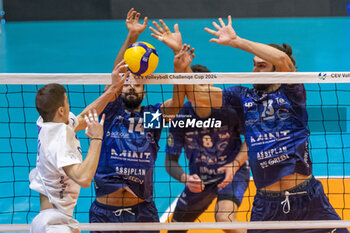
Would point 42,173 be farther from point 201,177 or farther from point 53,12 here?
point 53,12

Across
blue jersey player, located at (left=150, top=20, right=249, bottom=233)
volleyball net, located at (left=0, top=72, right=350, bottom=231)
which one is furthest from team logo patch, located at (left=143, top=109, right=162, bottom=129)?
blue jersey player, located at (left=150, top=20, right=249, bottom=233)

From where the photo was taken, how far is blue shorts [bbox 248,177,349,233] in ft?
15.0

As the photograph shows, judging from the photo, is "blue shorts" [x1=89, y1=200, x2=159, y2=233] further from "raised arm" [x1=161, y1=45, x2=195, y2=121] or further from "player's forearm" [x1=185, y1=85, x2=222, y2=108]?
"player's forearm" [x1=185, y1=85, x2=222, y2=108]

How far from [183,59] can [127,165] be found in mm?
1137

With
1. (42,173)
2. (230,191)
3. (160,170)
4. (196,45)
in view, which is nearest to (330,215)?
(230,191)

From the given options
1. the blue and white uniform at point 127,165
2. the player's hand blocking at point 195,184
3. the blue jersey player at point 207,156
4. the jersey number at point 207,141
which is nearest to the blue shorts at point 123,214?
the blue and white uniform at point 127,165

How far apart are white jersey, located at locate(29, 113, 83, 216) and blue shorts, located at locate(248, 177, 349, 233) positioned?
6.21ft

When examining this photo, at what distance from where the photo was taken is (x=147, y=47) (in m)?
4.25

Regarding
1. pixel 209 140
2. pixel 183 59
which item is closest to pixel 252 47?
pixel 183 59

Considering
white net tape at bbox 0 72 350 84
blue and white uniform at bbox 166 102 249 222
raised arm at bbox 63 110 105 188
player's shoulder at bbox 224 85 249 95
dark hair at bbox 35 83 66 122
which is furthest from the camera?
blue and white uniform at bbox 166 102 249 222

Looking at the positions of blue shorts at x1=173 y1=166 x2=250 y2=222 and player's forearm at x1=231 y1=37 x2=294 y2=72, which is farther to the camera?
blue shorts at x1=173 y1=166 x2=250 y2=222

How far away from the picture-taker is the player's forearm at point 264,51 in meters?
4.35

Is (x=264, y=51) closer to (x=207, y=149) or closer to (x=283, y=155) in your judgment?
(x=283, y=155)

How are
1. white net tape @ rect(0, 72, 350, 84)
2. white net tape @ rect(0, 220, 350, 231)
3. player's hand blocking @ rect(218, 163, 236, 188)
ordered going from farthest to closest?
player's hand blocking @ rect(218, 163, 236, 188), white net tape @ rect(0, 220, 350, 231), white net tape @ rect(0, 72, 350, 84)
